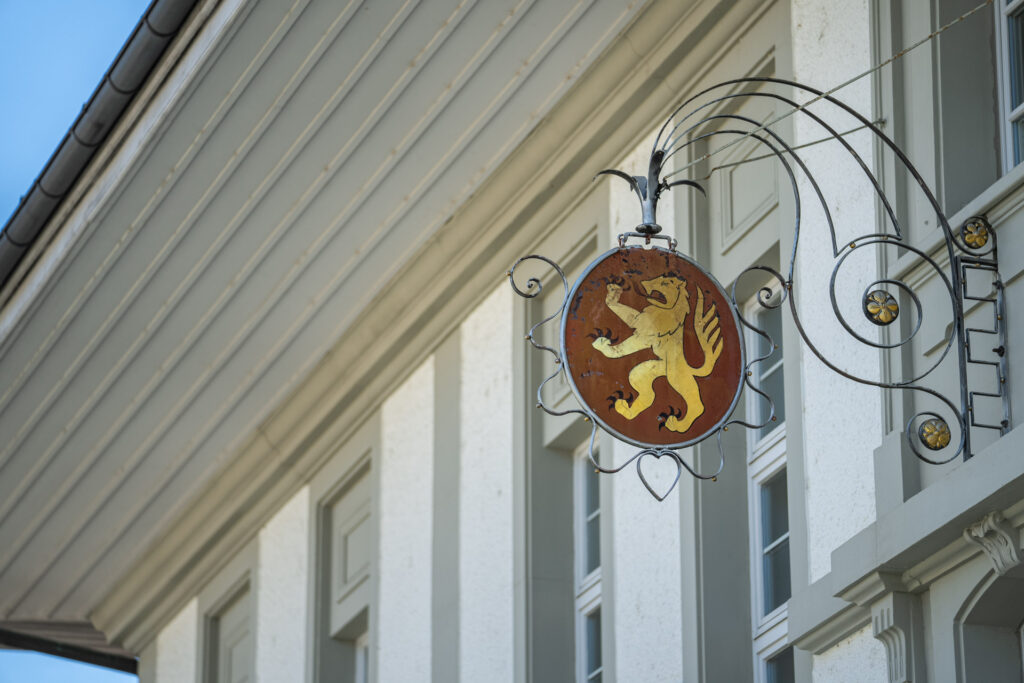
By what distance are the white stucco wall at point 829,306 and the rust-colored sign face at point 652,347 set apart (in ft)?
4.62

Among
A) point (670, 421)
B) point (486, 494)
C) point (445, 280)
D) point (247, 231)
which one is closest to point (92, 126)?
point (247, 231)

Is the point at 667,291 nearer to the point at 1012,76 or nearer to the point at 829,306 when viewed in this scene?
the point at 829,306

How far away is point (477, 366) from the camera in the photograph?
40.4 feet

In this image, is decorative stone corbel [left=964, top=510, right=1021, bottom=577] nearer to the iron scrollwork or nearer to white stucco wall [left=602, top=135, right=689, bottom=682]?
the iron scrollwork

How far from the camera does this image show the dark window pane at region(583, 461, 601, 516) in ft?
38.0

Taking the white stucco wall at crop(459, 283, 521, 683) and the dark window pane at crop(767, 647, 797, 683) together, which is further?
the white stucco wall at crop(459, 283, 521, 683)

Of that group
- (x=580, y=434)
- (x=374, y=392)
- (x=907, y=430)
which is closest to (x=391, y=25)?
(x=580, y=434)

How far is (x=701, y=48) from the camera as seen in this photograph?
1062 centimetres

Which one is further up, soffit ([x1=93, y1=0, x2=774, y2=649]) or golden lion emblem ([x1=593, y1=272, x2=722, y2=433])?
soffit ([x1=93, y1=0, x2=774, y2=649])

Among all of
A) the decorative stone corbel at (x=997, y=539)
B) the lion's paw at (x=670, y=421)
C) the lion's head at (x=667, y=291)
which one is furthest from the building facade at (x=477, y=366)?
the lion's paw at (x=670, y=421)

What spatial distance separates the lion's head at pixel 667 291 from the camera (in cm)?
729

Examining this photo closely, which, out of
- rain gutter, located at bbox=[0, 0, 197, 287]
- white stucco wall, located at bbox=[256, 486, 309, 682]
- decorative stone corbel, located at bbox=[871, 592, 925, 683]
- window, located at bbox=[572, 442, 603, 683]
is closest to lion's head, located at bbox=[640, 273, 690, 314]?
decorative stone corbel, located at bbox=[871, 592, 925, 683]

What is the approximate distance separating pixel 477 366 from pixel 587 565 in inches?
59.1

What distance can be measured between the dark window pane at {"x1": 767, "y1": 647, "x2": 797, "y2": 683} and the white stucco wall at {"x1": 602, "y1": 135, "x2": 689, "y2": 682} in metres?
0.42
